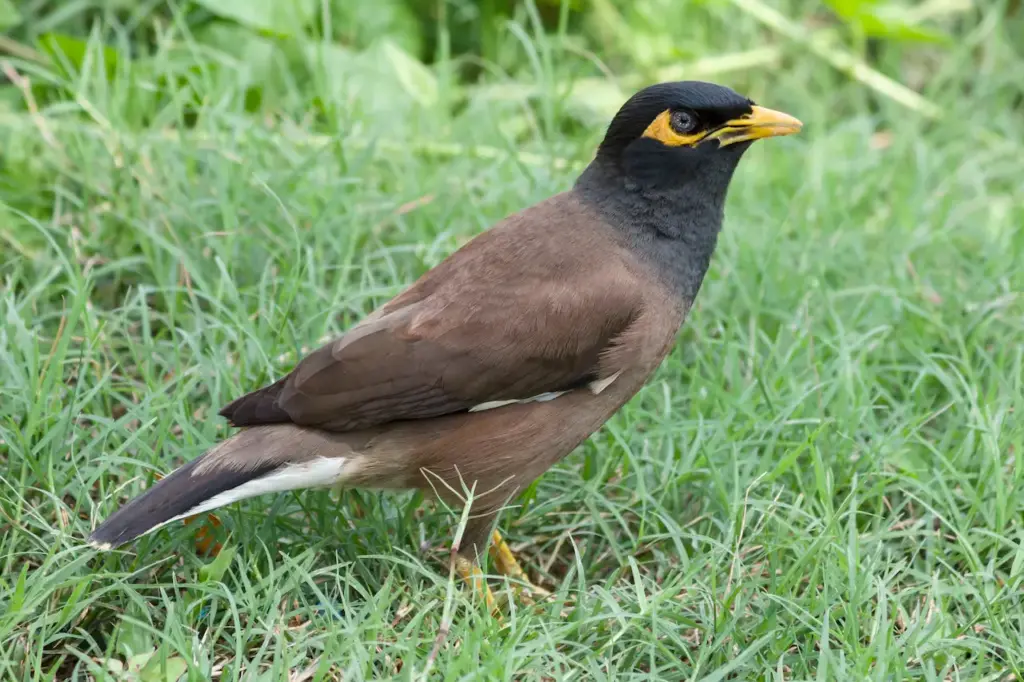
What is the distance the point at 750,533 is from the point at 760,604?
0.92 ft

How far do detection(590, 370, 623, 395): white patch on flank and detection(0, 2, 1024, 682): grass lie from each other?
355 millimetres

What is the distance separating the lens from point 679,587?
9.66ft

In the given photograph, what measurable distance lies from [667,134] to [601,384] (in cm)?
75

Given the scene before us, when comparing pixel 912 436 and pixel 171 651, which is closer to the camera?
pixel 171 651

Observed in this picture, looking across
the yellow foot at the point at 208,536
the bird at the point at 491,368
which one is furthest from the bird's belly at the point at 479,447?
the yellow foot at the point at 208,536

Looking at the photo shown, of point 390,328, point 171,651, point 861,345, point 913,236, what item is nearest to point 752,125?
point 861,345

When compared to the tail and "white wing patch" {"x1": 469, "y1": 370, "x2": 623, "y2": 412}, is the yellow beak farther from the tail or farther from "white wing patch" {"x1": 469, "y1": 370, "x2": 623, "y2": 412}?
the tail

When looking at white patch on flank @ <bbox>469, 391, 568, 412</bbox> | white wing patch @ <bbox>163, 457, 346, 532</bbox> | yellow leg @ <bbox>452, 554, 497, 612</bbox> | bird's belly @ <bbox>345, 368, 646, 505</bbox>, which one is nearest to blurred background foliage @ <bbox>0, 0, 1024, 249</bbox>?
white wing patch @ <bbox>163, 457, 346, 532</bbox>

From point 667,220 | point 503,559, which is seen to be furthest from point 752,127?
point 503,559

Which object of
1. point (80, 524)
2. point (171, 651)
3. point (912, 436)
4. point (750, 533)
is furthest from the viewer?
point (912, 436)

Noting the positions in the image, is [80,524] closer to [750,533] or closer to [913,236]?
[750,533]

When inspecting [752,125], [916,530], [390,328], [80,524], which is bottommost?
[916,530]

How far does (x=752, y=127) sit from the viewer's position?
344 centimetres

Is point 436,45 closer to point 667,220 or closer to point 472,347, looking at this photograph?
point 667,220
